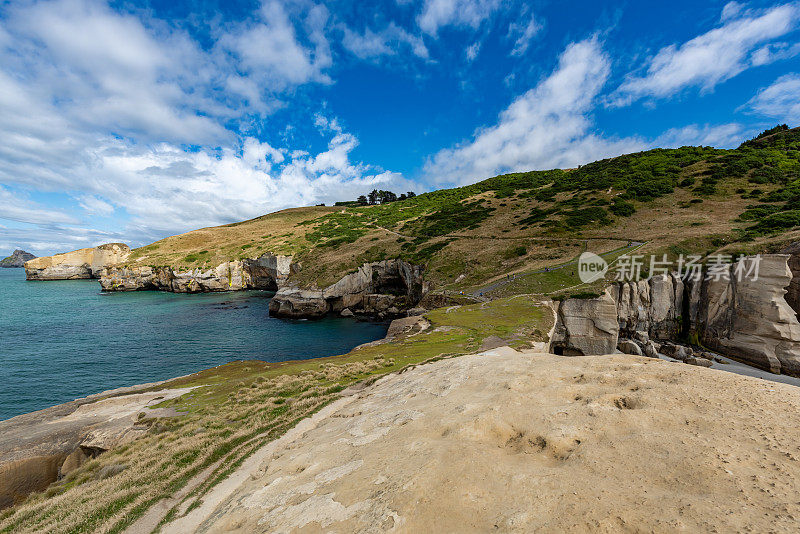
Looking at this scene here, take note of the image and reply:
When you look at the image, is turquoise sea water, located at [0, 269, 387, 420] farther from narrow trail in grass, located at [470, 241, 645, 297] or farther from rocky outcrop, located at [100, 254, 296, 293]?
narrow trail in grass, located at [470, 241, 645, 297]

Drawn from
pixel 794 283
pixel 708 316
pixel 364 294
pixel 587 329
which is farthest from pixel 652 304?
pixel 364 294

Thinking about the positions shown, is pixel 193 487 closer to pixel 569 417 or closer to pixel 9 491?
pixel 9 491

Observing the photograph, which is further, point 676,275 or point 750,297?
point 676,275

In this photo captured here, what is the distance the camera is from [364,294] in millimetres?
58750

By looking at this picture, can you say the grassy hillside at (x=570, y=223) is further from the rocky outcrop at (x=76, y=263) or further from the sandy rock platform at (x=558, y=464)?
the sandy rock platform at (x=558, y=464)

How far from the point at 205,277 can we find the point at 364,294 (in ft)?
160

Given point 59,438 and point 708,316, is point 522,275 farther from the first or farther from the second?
point 59,438

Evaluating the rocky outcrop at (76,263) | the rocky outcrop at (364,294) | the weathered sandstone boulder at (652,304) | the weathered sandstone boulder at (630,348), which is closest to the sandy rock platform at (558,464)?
the weathered sandstone boulder at (630,348)

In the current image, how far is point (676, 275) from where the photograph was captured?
3244 centimetres

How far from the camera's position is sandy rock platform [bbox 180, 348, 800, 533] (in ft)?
14.8

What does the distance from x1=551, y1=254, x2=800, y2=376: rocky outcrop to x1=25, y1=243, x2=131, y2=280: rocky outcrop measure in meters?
128

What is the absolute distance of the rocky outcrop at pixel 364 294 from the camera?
54.0m

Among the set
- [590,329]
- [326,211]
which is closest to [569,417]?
[590,329]

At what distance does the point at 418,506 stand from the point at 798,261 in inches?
1606
